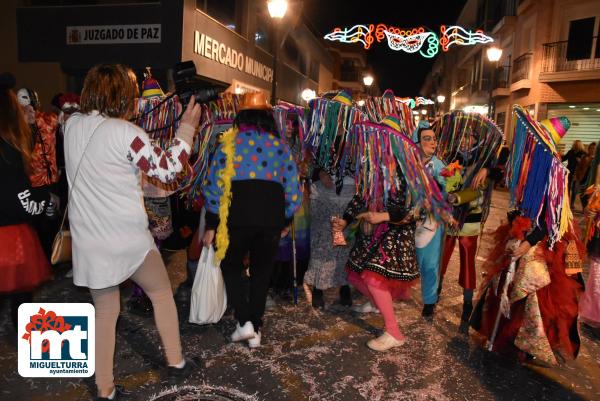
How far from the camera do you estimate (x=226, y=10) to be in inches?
539

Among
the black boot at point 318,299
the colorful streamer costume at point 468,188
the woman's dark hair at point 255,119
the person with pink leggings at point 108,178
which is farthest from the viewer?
the black boot at point 318,299

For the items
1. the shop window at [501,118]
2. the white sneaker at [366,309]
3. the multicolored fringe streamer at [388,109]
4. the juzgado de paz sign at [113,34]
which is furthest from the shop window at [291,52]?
the white sneaker at [366,309]

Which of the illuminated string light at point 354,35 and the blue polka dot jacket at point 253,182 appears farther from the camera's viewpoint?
the illuminated string light at point 354,35

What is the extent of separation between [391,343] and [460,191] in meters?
1.40

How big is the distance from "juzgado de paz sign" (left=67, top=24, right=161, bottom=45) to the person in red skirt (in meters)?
8.68

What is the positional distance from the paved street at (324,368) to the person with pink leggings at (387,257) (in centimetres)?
23

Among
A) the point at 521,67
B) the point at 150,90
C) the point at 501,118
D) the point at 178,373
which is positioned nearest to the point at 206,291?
the point at 178,373

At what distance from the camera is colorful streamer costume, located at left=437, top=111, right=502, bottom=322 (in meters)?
3.95

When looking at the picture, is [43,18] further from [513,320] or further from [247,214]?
[513,320]

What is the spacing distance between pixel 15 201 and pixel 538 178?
3491 mm

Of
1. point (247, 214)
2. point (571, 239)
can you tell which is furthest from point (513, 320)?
point (247, 214)

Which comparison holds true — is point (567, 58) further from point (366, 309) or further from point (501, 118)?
point (366, 309)

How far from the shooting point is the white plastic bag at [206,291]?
3494 millimetres

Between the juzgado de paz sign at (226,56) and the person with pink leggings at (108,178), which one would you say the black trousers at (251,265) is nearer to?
the person with pink leggings at (108,178)
